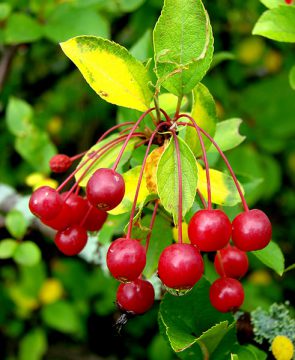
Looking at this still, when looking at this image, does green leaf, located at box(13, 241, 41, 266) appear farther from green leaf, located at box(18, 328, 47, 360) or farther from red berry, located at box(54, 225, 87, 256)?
green leaf, located at box(18, 328, 47, 360)

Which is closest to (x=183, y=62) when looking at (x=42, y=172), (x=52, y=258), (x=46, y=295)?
(x=42, y=172)

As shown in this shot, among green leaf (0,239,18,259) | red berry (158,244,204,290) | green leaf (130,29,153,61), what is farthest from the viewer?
green leaf (0,239,18,259)

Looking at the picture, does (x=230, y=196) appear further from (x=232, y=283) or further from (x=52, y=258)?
(x=52, y=258)

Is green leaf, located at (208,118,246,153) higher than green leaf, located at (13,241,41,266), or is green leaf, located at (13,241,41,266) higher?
green leaf, located at (208,118,246,153)

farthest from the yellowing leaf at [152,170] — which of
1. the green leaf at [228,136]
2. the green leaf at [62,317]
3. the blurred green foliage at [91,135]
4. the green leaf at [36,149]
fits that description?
the green leaf at [62,317]

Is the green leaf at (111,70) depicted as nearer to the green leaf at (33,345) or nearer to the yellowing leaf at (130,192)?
the yellowing leaf at (130,192)

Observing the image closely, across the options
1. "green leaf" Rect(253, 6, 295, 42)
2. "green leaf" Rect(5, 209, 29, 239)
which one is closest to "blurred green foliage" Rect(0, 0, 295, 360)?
"green leaf" Rect(5, 209, 29, 239)
